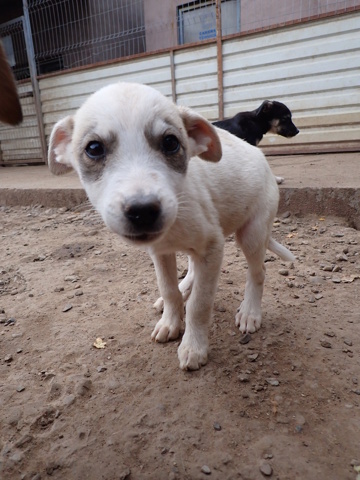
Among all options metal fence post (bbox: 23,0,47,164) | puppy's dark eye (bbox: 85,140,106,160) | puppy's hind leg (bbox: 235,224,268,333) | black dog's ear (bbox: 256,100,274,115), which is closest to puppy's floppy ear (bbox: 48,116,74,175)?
puppy's dark eye (bbox: 85,140,106,160)

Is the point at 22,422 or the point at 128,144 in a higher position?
the point at 128,144

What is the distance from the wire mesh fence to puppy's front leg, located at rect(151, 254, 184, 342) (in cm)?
833

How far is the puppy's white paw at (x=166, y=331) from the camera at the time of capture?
2215 mm

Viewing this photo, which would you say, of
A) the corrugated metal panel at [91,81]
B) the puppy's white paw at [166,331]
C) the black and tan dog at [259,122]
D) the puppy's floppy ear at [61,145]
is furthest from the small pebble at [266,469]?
the corrugated metal panel at [91,81]

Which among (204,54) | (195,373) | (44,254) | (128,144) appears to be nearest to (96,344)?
(195,373)

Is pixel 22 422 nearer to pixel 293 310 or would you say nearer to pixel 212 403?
pixel 212 403

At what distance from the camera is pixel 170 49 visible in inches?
324

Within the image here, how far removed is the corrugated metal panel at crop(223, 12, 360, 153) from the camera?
6906mm

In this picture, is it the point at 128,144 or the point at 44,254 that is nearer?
the point at 128,144

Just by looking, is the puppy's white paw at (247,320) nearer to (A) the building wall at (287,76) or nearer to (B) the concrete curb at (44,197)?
(B) the concrete curb at (44,197)

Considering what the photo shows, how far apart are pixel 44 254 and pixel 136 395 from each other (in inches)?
93.6

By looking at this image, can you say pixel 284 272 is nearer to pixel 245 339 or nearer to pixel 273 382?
pixel 245 339

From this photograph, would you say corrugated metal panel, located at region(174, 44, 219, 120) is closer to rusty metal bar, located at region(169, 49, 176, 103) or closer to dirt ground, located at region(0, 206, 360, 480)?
rusty metal bar, located at region(169, 49, 176, 103)

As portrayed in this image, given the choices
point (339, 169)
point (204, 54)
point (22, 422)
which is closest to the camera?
point (22, 422)
